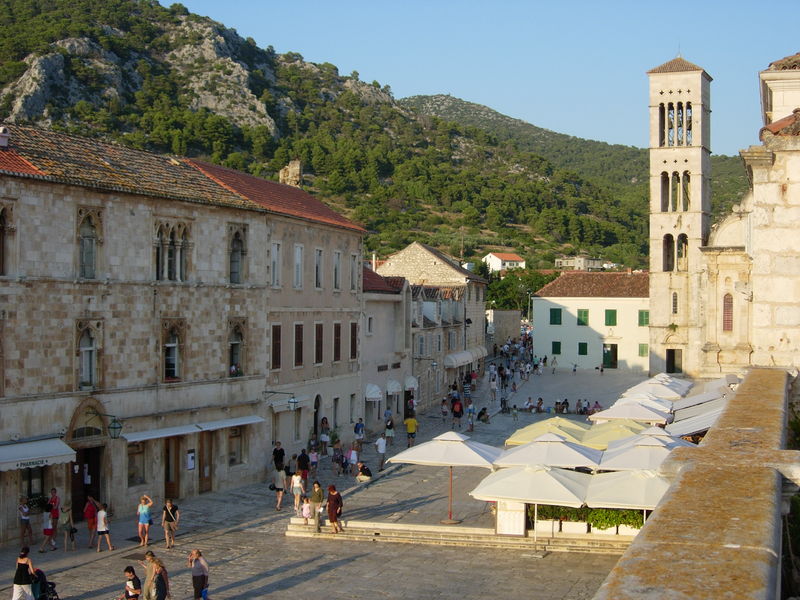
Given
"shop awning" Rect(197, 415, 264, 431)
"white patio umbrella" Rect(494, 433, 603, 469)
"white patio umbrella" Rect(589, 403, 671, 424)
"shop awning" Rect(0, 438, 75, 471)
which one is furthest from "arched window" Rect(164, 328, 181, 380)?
"white patio umbrella" Rect(589, 403, 671, 424)

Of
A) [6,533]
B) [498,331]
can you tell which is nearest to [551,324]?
[498,331]

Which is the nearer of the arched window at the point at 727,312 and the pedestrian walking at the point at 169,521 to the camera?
the pedestrian walking at the point at 169,521

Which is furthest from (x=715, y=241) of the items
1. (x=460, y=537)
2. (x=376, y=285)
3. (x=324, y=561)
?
(x=324, y=561)

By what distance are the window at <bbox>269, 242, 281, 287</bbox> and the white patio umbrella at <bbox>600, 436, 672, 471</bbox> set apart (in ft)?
48.0

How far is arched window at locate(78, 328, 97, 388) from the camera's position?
25158 millimetres

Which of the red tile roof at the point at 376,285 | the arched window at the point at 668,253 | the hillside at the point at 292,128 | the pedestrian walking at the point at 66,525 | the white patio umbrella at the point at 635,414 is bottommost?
the pedestrian walking at the point at 66,525

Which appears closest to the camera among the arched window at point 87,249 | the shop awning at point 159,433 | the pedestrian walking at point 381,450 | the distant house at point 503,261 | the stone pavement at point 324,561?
the stone pavement at point 324,561

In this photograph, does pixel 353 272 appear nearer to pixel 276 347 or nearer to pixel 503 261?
pixel 276 347

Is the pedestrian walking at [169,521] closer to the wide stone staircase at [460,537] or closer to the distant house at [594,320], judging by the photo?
the wide stone staircase at [460,537]

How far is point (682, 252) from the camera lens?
67.9 m

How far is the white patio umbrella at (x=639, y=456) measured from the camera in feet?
70.3

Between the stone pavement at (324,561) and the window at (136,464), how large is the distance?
1.13m

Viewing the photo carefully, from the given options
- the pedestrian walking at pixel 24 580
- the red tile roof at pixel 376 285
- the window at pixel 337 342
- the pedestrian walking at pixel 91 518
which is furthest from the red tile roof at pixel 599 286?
the pedestrian walking at pixel 24 580

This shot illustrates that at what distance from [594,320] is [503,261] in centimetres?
5815
